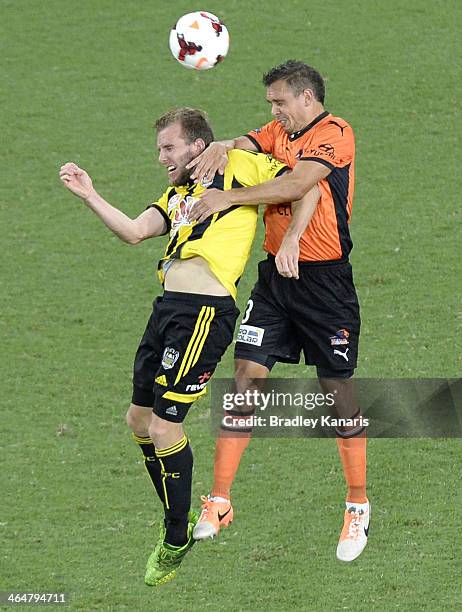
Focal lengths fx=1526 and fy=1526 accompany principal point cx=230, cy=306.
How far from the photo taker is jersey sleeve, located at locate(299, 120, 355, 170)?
9938 millimetres

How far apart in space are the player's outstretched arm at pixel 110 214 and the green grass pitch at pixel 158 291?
472 cm

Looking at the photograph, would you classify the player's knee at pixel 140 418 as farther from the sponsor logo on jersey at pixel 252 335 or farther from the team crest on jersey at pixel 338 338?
the team crest on jersey at pixel 338 338

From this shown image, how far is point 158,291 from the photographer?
17.7 m

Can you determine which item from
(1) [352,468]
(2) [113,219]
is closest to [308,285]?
(1) [352,468]

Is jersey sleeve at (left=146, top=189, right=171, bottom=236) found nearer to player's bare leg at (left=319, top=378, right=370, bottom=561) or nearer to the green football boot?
player's bare leg at (left=319, top=378, right=370, bottom=561)

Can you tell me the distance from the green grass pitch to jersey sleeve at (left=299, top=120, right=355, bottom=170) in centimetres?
490

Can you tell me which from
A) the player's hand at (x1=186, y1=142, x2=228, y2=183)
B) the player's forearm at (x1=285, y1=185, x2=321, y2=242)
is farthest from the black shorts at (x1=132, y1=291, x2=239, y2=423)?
the player's hand at (x1=186, y1=142, x2=228, y2=183)

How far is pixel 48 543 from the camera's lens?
14.2 meters

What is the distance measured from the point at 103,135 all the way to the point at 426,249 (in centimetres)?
508

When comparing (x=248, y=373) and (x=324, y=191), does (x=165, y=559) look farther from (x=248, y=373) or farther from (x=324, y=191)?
(x=324, y=191)

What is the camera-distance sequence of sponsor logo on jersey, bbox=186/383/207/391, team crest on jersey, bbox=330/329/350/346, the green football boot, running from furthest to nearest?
team crest on jersey, bbox=330/329/350/346, the green football boot, sponsor logo on jersey, bbox=186/383/207/391

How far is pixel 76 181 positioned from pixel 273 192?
1.26m

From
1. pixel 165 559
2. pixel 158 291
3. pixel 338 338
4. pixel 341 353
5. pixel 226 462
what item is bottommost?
pixel 158 291
